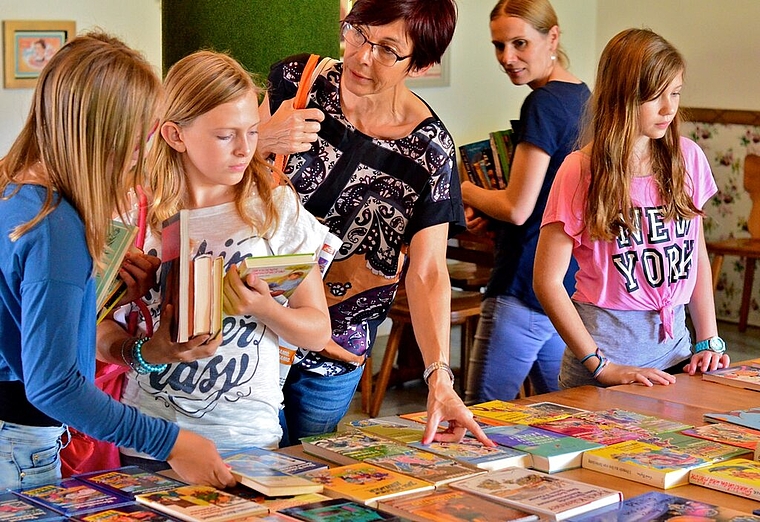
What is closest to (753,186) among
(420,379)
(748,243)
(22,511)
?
(748,243)

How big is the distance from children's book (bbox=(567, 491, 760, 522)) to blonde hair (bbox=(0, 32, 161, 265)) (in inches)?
31.6

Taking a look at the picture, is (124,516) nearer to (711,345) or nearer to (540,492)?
(540,492)

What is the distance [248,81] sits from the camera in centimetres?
193

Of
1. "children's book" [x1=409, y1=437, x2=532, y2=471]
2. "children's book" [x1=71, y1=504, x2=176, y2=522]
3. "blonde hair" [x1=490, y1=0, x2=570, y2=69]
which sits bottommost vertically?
"children's book" [x1=71, y1=504, x2=176, y2=522]

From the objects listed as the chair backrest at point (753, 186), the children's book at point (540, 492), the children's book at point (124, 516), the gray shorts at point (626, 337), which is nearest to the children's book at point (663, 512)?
the children's book at point (540, 492)

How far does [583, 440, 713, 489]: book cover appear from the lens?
5.60 ft

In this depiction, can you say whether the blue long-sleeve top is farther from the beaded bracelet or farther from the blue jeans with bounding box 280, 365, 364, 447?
the beaded bracelet

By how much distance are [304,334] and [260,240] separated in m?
0.19

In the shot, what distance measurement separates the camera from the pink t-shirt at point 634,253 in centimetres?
247

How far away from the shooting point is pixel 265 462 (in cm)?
171

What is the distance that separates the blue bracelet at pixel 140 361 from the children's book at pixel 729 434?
0.96 meters

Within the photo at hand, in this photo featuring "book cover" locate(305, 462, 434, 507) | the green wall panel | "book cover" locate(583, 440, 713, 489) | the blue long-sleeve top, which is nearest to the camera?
the blue long-sleeve top

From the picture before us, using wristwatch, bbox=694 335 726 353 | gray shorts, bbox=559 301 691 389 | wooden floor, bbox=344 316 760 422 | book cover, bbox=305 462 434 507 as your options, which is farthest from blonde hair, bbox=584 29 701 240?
wooden floor, bbox=344 316 760 422

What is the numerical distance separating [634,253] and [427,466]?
950 millimetres
